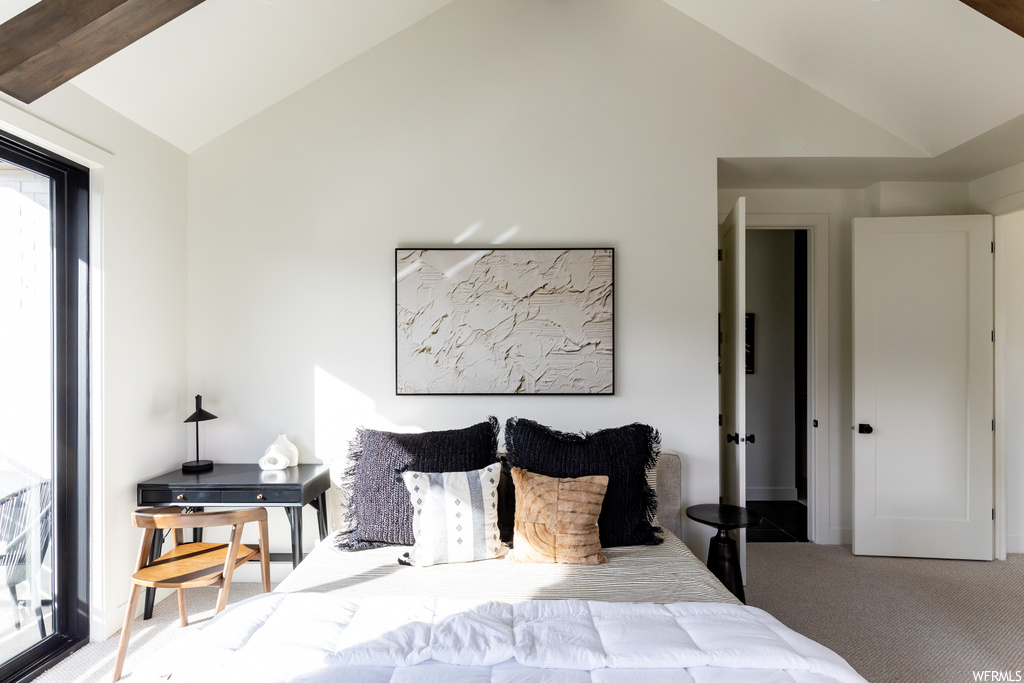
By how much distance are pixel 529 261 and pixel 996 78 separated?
2234 millimetres

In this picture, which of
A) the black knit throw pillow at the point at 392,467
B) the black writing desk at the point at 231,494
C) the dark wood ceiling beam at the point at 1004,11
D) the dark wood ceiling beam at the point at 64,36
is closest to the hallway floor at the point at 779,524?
the black knit throw pillow at the point at 392,467

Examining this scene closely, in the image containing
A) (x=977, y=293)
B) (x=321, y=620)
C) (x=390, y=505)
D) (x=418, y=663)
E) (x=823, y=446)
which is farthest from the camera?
(x=823, y=446)

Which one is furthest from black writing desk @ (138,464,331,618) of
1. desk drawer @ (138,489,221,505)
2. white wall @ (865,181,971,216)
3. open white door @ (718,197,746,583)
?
white wall @ (865,181,971,216)

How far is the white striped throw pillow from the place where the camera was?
2.51 metres

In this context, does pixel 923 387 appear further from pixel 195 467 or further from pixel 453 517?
pixel 195 467

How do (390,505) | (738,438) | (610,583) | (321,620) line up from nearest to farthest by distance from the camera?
(321,620), (610,583), (390,505), (738,438)

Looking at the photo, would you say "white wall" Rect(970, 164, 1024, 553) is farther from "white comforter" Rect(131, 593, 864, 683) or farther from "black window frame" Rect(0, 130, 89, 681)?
"black window frame" Rect(0, 130, 89, 681)

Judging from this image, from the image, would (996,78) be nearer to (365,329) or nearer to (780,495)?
(365,329)

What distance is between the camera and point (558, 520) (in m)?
2.52

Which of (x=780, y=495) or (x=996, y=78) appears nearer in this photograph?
(x=996, y=78)

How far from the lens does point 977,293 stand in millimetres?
3740

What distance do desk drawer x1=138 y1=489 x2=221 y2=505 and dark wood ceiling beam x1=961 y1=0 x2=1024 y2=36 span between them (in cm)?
373

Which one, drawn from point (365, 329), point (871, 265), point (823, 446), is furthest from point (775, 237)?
point (365, 329)

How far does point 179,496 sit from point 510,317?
179 centimetres
